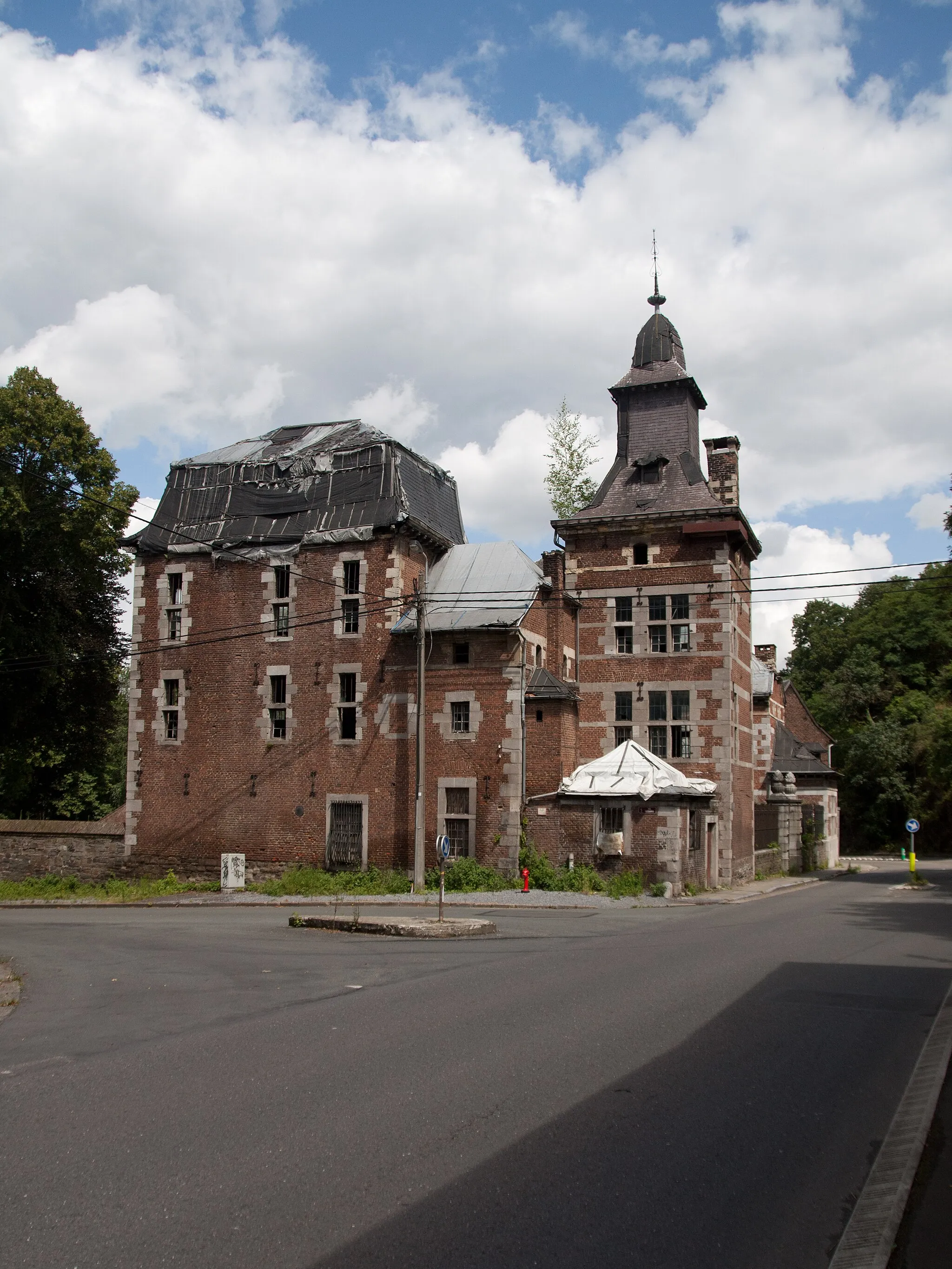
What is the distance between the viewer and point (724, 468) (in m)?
35.4

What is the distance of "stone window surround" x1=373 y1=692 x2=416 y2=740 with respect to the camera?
1192 inches

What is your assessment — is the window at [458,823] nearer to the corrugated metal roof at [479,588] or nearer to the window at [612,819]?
the window at [612,819]

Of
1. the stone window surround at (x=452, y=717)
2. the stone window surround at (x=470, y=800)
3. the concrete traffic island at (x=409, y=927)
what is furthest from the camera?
the stone window surround at (x=452, y=717)

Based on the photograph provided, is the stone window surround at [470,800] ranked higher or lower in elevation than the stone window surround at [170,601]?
lower

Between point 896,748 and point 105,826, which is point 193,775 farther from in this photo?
point 896,748

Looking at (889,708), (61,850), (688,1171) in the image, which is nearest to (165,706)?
(61,850)

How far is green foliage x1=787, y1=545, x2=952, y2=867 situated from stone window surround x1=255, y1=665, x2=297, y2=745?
40.0 meters

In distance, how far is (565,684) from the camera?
31344 millimetres

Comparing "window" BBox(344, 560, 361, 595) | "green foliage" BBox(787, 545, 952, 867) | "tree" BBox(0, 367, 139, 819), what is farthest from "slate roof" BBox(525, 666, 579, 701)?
"green foliage" BBox(787, 545, 952, 867)

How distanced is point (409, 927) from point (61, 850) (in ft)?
64.7

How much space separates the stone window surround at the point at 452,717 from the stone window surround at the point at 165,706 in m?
8.31

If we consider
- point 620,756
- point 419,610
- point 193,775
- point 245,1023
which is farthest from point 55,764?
point 245,1023

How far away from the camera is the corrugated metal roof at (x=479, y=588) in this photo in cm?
3034

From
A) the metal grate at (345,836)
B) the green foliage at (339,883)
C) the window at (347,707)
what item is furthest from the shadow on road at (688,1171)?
the window at (347,707)
